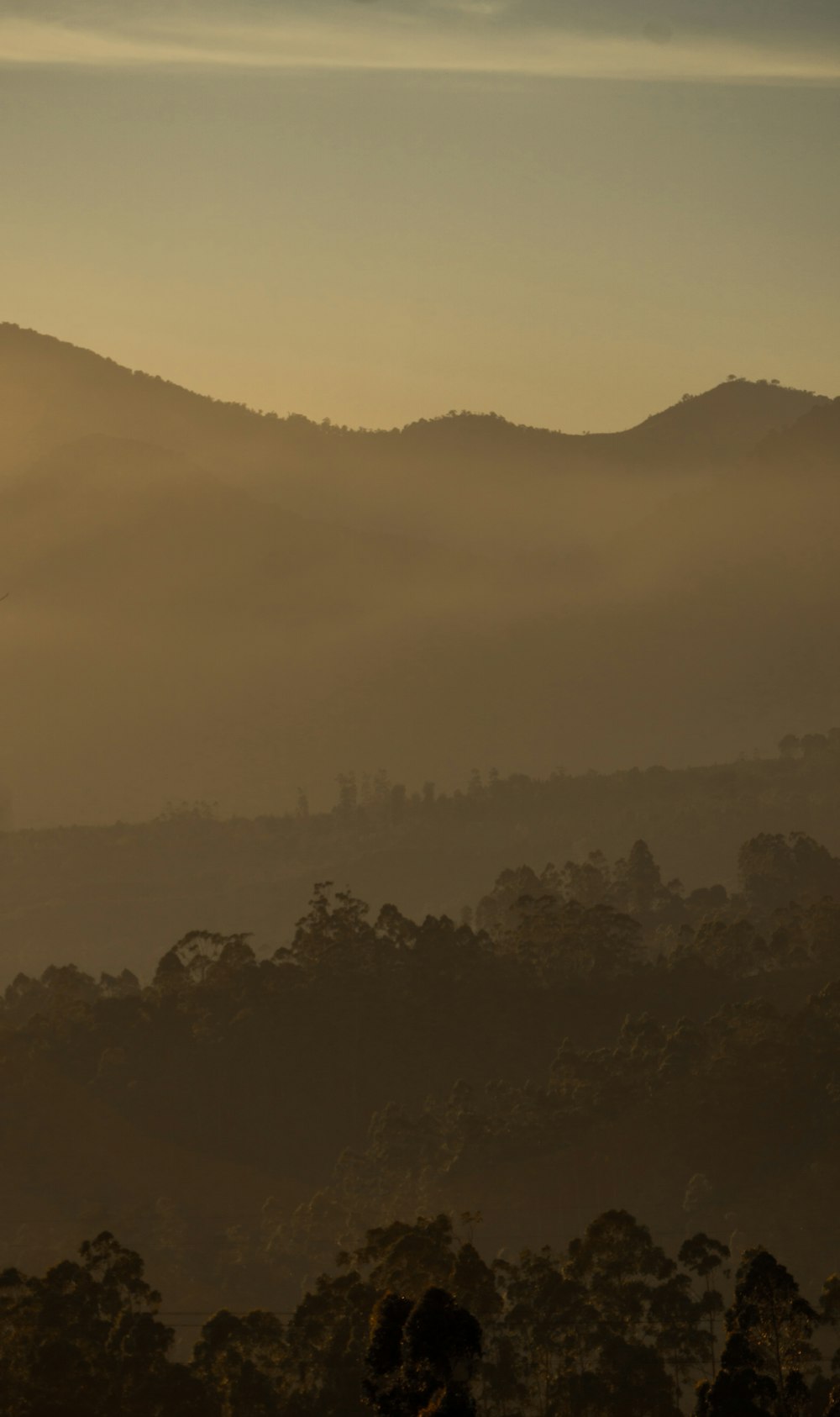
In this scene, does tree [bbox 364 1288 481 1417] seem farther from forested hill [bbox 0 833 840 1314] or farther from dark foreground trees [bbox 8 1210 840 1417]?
forested hill [bbox 0 833 840 1314]

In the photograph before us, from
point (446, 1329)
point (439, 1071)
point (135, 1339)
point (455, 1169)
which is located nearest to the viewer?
point (446, 1329)

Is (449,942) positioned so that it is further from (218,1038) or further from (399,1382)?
(399,1382)

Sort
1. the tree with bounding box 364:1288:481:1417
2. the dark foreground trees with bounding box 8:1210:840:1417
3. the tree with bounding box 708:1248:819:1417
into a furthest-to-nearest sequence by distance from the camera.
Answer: the dark foreground trees with bounding box 8:1210:840:1417 < the tree with bounding box 708:1248:819:1417 < the tree with bounding box 364:1288:481:1417

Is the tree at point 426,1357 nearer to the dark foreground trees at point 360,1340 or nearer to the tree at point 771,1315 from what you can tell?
the tree at point 771,1315

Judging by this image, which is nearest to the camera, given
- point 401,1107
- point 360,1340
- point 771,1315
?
point 771,1315

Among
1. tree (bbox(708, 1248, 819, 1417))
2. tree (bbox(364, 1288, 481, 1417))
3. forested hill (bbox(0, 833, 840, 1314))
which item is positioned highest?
forested hill (bbox(0, 833, 840, 1314))

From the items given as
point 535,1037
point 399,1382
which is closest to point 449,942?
point 535,1037

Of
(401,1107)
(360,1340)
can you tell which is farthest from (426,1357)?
(401,1107)

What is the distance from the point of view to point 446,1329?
172 feet

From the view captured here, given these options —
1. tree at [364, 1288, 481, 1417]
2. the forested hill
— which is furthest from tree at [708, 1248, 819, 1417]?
the forested hill

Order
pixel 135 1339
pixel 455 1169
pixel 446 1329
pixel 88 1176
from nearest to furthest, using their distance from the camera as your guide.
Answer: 1. pixel 446 1329
2. pixel 135 1339
3. pixel 455 1169
4. pixel 88 1176

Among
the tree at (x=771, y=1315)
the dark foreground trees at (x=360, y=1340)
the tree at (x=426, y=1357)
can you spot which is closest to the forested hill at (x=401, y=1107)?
the dark foreground trees at (x=360, y=1340)

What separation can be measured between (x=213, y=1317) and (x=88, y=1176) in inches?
3866

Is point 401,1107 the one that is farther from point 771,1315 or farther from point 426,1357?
point 426,1357
